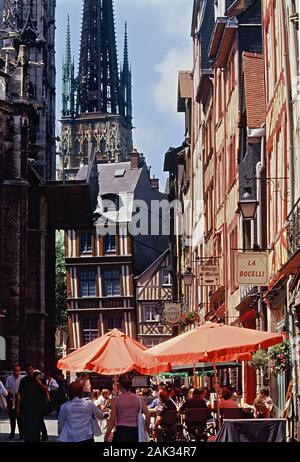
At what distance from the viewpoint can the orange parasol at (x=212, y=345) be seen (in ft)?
48.2

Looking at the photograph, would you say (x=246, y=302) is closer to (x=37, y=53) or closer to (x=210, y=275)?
(x=210, y=275)

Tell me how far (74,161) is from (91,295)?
198ft

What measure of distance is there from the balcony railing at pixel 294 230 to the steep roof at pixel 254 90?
28.7ft

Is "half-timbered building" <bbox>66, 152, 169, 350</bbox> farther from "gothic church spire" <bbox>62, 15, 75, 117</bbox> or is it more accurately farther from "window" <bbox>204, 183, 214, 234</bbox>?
"gothic church spire" <bbox>62, 15, 75, 117</bbox>

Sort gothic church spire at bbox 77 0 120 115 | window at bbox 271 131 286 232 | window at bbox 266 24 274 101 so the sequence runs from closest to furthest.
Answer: window at bbox 271 131 286 232
window at bbox 266 24 274 101
gothic church spire at bbox 77 0 120 115

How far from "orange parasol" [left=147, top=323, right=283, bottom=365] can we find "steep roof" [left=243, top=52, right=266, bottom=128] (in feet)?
33.8

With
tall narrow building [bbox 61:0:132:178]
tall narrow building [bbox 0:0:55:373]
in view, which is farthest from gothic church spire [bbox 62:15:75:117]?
tall narrow building [bbox 0:0:55:373]

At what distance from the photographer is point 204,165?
42469 millimetres

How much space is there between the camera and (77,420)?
35.9 feet

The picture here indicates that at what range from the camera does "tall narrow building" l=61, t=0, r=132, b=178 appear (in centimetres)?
13788

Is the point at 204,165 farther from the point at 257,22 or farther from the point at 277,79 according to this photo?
the point at 277,79

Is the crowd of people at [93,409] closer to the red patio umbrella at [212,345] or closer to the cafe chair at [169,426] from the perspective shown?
the cafe chair at [169,426]

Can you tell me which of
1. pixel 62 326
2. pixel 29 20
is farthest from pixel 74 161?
pixel 29 20

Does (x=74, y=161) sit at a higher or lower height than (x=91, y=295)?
higher
